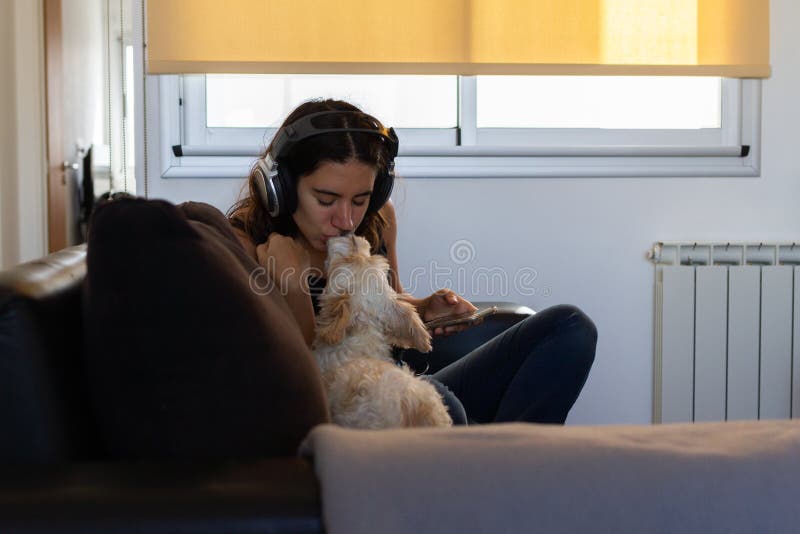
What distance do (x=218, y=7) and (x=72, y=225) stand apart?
2706mm

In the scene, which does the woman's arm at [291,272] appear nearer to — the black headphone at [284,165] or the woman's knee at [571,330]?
the black headphone at [284,165]

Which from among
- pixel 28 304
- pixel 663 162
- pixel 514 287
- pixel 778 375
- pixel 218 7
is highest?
pixel 218 7

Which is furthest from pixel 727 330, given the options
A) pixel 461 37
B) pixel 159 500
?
pixel 159 500

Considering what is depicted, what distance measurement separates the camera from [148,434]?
2.99 feet

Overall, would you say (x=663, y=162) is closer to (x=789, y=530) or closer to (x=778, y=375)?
(x=778, y=375)

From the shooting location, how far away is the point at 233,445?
918mm

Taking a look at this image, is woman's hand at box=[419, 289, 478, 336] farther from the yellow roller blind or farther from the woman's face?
the yellow roller blind

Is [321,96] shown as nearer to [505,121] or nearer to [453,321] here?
[505,121]

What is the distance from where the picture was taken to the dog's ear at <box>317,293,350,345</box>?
1.34 meters

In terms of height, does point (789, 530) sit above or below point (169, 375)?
below

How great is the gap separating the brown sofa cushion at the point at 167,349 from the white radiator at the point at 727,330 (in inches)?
87.7

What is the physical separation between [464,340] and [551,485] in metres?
1.45

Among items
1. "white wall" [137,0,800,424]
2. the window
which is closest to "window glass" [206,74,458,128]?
the window

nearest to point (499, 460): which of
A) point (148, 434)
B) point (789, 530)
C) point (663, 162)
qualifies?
point (789, 530)
